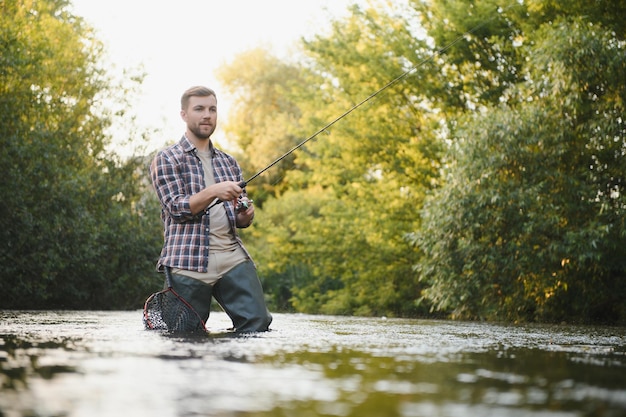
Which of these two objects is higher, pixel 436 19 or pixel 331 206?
pixel 436 19

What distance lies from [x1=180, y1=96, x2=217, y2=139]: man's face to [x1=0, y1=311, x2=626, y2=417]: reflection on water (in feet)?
5.93

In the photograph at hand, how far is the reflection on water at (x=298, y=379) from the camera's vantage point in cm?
235

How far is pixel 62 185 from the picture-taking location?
1758 cm

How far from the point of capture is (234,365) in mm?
3496

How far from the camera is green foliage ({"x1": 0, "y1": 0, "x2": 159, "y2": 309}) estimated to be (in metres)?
16.4

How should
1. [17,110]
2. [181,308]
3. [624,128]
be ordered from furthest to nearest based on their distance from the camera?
[17,110] → [624,128] → [181,308]

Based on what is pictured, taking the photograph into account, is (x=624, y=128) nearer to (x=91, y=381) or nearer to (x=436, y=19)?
(x=436, y=19)

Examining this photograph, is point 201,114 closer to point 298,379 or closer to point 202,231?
point 202,231

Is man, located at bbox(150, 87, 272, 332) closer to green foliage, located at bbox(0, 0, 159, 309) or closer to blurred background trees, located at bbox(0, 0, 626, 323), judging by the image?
blurred background trees, located at bbox(0, 0, 626, 323)

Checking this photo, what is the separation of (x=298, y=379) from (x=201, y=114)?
140 inches

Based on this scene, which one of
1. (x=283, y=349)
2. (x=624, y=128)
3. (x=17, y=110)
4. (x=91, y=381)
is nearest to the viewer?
(x=91, y=381)

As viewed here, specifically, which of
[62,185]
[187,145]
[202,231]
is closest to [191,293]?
[202,231]

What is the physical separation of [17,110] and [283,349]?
45.2 ft

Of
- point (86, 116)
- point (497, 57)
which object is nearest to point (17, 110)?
point (86, 116)
